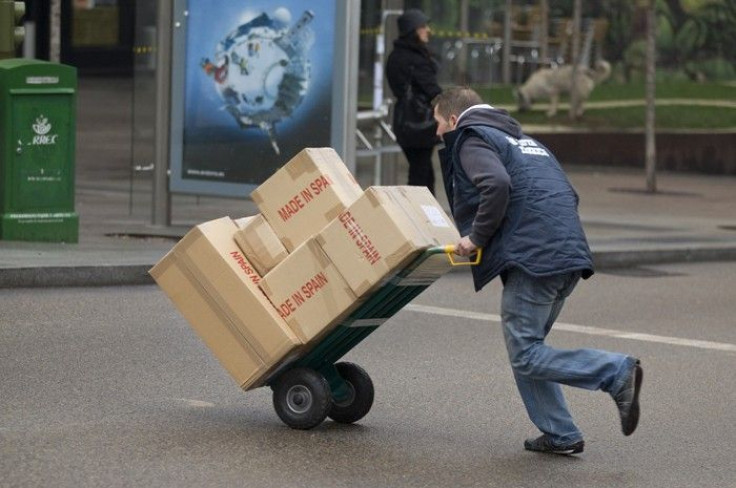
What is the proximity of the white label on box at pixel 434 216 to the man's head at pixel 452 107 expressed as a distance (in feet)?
1.10

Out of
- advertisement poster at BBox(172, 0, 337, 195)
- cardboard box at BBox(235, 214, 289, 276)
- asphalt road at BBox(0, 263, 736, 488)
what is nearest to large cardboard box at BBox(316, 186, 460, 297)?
cardboard box at BBox(235, 214, 289, 276)

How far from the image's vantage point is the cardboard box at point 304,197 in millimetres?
7211

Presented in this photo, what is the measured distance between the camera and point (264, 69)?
14.2m

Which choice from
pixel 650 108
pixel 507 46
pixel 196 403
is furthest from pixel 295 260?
pixel 507 46

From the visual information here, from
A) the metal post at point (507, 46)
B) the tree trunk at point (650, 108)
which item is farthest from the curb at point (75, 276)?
the metal post at point (507, 46)

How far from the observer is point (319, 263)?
7090mm

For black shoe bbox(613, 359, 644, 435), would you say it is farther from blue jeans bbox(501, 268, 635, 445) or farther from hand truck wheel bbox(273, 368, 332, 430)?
hand truck wheel bbox(273, 368, 332, 430)

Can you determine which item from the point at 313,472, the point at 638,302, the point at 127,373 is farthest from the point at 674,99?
the point at 313,472

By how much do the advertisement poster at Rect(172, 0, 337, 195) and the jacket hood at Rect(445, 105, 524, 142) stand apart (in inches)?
274

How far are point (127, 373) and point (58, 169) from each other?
15.7 feet

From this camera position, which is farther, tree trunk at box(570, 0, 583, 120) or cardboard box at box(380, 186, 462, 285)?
tree trunk at box(570, 0, 583, 120)

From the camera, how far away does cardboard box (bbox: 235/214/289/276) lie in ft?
23.9

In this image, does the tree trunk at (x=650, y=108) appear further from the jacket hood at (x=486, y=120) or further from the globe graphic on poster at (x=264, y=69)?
the jacket hood at (x=486, y=120)

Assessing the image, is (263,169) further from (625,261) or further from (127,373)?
(127,373)
